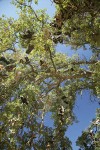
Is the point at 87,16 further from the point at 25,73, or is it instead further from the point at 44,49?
the point at 25,73

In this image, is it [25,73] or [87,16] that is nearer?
[87,16]

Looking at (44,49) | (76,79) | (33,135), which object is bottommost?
(33,135)

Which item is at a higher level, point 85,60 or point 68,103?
point 85,60

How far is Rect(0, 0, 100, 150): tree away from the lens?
8984 millimetres

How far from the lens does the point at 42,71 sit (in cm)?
1137

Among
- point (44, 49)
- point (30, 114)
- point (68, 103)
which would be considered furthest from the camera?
point (68, 103)

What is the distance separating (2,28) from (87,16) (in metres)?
3.57

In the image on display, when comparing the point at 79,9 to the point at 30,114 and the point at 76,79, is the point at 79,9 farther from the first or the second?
the point at 76,79

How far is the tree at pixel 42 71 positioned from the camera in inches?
354

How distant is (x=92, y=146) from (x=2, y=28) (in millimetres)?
5406

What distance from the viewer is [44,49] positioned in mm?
8930

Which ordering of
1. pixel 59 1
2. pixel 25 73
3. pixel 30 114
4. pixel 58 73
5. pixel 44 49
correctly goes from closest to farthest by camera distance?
pixel 59 1 < pixel 44 49 < pixel 30 114 < pixel 25 73 < pixel 58 73

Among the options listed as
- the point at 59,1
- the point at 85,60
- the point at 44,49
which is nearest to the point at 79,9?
the point at 59,1

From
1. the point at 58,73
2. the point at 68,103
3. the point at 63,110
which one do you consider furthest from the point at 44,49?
the point at 68,103
